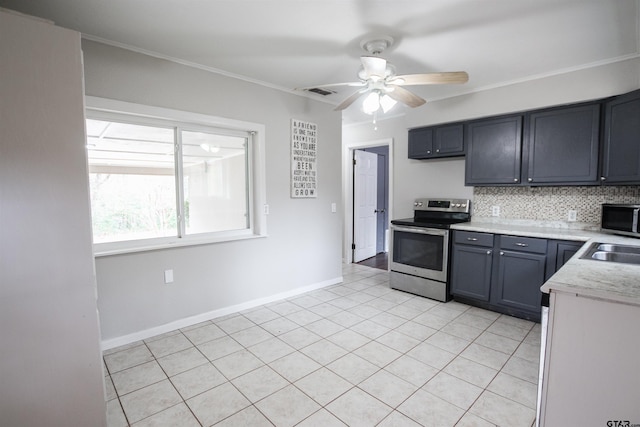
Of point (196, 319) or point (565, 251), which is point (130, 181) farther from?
point (565, 251)

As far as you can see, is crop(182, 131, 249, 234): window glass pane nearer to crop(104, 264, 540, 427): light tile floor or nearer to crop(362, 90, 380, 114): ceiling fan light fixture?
crop(104, 264, 540, 427): light tile floor

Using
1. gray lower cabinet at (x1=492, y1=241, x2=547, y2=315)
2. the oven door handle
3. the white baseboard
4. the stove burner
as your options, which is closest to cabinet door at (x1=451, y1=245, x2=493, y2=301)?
gray lower cabinet at (x1=492, y1=241, x2=547, y2=315)

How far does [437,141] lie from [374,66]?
2.07 metres

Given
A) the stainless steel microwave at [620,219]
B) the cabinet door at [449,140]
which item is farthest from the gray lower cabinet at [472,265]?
the cabinet door at [449,140]

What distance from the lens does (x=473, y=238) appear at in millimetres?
3223

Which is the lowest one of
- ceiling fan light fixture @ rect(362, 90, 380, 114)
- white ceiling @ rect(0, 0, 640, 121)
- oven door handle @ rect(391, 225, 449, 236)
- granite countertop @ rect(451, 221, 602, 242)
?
oven door handle @ rect(391, 225, 449, 236)

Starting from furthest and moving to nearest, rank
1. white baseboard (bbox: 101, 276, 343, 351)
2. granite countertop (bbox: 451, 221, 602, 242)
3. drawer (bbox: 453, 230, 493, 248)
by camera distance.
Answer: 1. drawer (bbox: 453, 230, 493, 248)
2. granite countertop (bbox: 451, 221, 602, 242)
3. white baseboard (bbox: 101, 276, 343, 351)

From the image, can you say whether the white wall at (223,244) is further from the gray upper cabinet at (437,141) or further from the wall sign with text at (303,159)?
the gray upper cabinet at (437,141)

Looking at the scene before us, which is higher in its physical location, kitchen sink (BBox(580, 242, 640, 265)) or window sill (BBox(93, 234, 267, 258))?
kitchen sink (BBox(580, 242, 640, 265))

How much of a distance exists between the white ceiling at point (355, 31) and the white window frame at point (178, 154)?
48cm

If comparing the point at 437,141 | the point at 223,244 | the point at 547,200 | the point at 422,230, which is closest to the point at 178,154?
the point at 223,244

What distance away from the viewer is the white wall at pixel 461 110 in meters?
2.69

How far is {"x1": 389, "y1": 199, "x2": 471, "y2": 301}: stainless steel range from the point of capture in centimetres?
343

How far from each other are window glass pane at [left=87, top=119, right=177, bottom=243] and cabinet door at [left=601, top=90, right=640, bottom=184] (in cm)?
388
